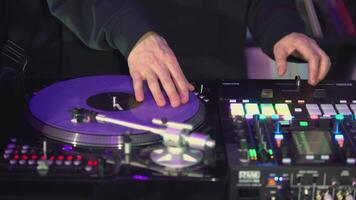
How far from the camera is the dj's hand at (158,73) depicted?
1.31 meters

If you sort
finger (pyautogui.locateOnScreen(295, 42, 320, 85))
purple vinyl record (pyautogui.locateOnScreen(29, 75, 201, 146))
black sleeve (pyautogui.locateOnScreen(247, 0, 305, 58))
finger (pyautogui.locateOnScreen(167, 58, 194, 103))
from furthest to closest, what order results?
black sleeve (pyautogui.locateOnScreen(247, 0, 305, 58)) → finger (pyautogui.locateOnScreen(295, 42, 320, 85)) → finger (pyautogui.locateOnScreen(167, 58, 194, 103)) → purple vinyl record (pyautogui.locateOnScreen(29, 75, 201, 146))

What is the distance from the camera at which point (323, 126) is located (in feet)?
4.20

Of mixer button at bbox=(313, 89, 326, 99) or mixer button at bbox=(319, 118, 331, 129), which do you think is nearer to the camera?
mixer button at bbox=(319, 118, 331, 129)

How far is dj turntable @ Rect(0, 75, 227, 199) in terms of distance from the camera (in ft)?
3.69

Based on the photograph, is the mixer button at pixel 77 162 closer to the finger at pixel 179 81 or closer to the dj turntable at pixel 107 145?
the dj turntable at pixel 107 145

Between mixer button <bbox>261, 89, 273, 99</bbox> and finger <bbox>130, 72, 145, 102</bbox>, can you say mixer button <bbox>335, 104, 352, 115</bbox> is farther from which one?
finger <bbox>130, 72, 145, 102</bbox>

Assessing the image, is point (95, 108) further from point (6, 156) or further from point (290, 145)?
point (290, 145)

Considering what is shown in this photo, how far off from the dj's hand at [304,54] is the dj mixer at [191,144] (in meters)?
0.09

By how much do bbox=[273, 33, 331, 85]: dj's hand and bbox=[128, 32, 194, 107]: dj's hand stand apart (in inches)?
10.4

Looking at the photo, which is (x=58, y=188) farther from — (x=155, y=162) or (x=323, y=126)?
(x=323, y=126)

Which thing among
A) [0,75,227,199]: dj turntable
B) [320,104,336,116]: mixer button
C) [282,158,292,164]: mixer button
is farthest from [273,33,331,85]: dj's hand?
[282,158,292,164]: mixer button

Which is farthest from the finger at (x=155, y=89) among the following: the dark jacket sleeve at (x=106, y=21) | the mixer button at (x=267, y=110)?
the mixer button at (x=267, y=110)

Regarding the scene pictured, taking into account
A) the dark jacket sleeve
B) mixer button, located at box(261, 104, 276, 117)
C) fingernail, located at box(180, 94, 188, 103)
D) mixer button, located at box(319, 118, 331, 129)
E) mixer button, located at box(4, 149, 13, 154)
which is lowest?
mixer button, located at box(4, 149, 13, 154)

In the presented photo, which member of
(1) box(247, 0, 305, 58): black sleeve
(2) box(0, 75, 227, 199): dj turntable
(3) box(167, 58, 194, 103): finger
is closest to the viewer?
(2) box(0, 75, 227, 199): dj turntable
